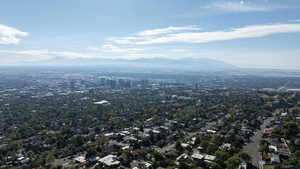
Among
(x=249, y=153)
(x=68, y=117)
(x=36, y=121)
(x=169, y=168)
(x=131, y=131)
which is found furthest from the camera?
(x=68, y=117)

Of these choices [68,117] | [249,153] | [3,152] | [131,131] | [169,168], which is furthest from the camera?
[68,117]

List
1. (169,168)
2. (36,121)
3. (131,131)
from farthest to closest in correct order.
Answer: (36,121) < (131,131) < (169,168)

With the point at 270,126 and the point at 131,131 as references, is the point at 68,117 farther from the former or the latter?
the point at 270,126

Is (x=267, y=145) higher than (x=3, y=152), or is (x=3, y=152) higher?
(x=267, y=145)

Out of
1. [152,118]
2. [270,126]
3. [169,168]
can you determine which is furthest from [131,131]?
[270,126]

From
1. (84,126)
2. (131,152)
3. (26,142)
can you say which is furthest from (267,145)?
(26,142)

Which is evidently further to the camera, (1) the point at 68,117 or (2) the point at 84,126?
(1) the point at 68,117

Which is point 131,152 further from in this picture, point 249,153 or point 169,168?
point 249,153

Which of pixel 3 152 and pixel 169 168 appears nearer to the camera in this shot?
pixel 169 168

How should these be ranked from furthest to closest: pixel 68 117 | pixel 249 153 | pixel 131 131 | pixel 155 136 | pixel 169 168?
pixel 68 117, pixel 131 131, pixel 155 136, pixel 249 153, pixel 169 168
